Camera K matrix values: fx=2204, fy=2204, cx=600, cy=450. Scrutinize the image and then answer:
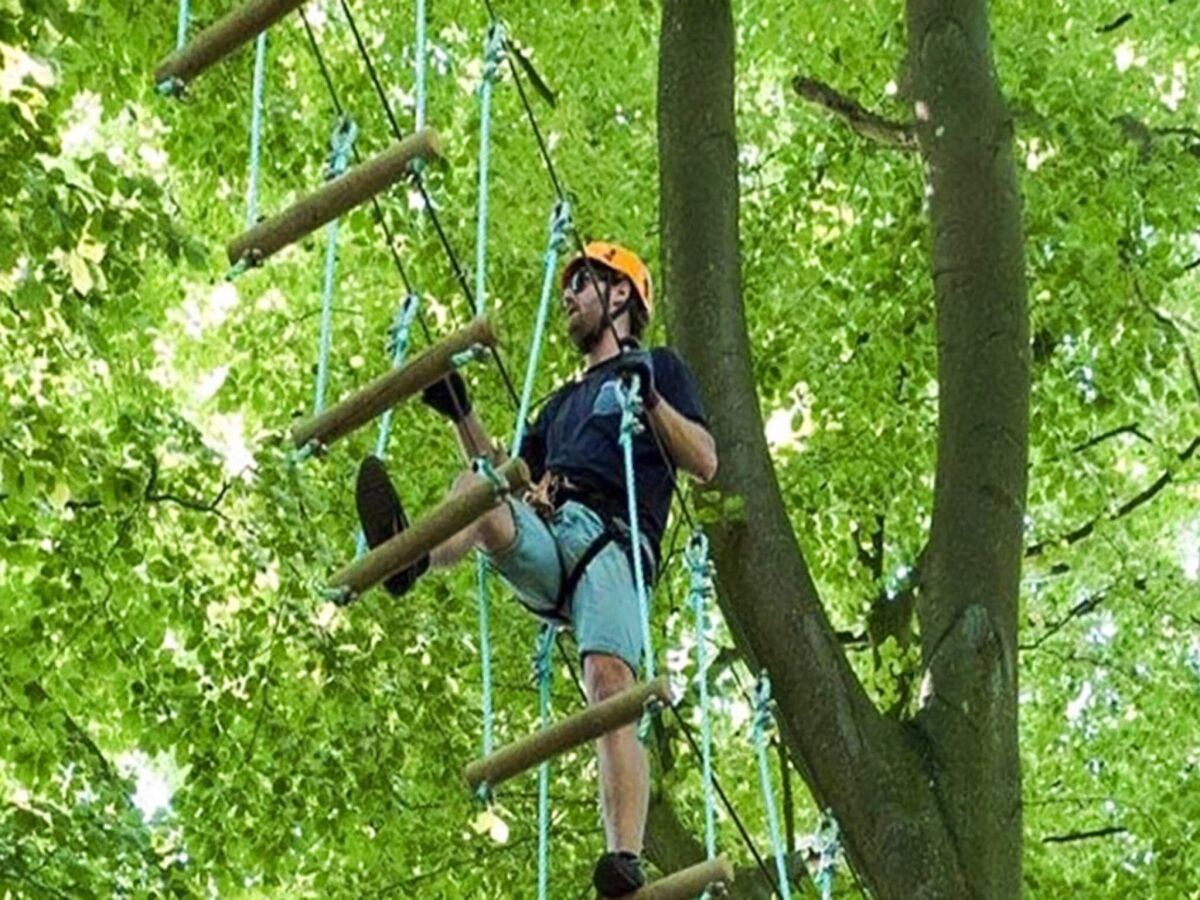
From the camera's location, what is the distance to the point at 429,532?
4.32 metres

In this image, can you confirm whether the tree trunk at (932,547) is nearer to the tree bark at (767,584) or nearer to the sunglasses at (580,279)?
the tree bark at (767,584)

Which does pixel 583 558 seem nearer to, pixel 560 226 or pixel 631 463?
pixel 631 463

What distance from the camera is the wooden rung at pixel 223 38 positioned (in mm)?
4383

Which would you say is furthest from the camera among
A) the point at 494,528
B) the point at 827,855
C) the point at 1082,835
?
the point at 1082,835

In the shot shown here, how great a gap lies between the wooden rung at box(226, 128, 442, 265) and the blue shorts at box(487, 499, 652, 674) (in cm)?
93

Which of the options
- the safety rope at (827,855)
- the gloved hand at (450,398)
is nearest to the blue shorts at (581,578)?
the gloved hand at (450,398)

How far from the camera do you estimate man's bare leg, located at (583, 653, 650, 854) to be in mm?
5012

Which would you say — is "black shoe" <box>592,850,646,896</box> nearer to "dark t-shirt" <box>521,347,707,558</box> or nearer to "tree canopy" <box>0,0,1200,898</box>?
"dark t-shirt" <box>521,347,707,558</box>

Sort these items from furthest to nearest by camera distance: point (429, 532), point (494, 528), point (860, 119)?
1. point (860, 119)
2. point (494, 528)
3. point (429, 532)

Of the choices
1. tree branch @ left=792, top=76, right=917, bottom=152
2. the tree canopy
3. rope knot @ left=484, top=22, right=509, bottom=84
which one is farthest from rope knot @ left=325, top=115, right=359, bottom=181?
tree branch @ left=792, top=76, right=917, bottom=152

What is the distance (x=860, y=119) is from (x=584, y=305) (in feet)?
10.1

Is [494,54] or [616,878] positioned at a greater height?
[494,54]

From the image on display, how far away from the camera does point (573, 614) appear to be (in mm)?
5305

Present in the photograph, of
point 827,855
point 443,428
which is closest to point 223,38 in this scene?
point 827,855
